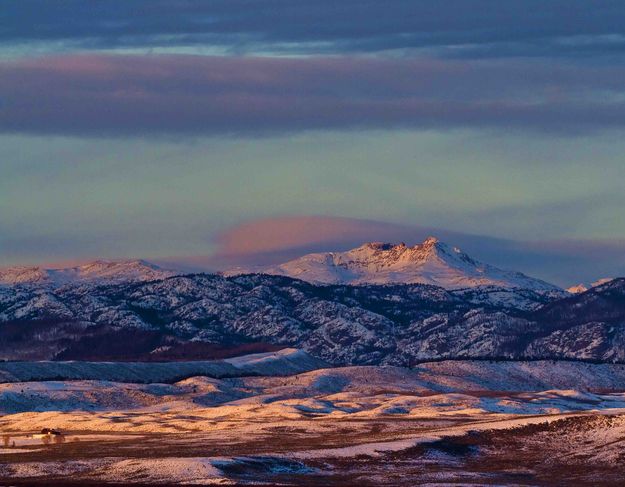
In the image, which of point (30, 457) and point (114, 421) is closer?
point (30, 457)

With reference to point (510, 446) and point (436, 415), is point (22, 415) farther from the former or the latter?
point (510, 446)

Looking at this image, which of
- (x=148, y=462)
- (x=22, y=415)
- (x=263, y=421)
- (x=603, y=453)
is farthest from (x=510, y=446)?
(x=22, y=415)

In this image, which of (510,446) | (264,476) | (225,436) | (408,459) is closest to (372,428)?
(225,436)

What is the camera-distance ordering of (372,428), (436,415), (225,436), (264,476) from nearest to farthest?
(264,476)
(225,436)
(372,428)
(436,415)

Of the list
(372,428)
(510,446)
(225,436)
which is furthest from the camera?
(372,428)

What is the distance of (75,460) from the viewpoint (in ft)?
372

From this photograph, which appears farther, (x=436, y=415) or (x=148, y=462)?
(x=436, y=415)

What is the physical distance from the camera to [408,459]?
380ft

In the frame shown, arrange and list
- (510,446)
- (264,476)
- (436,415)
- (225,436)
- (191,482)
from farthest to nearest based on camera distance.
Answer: (436,415)
(225,436)
(510,446)
(264,476)
(191,482)

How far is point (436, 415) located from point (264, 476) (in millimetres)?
84440

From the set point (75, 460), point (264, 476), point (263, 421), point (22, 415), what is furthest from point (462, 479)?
point (22, 415)

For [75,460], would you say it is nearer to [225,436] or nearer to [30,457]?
[30,457]

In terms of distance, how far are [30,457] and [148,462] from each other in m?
17.5

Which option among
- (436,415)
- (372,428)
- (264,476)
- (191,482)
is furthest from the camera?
(436,415)
